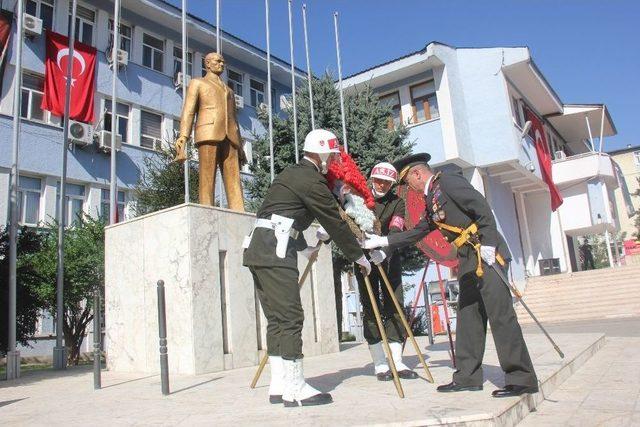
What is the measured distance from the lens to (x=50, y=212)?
19.1 meters

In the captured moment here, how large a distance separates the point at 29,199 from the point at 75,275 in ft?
17.4

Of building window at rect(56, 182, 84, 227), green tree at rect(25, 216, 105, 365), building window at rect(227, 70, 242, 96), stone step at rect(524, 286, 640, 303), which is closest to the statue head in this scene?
green tree at rect(25, 216, 105, 365)

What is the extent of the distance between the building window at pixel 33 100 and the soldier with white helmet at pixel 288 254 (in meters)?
18.0

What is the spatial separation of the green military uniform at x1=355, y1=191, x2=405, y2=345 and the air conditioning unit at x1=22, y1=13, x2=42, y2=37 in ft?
59.6

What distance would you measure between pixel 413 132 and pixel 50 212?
48.5 ft

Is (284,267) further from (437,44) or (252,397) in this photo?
(437,44)

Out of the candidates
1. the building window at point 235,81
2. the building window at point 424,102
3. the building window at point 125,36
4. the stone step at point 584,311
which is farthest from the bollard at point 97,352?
A: the building window at point 235,81

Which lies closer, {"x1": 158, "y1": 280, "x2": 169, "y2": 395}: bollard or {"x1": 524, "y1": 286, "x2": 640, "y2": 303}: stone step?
{"x1": 158, "y1": 280, "x2": 169, "y2": 395}: bollard

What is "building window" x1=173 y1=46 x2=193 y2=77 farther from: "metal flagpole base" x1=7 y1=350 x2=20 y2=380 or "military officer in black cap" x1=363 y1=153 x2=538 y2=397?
"military officer in black cap" x1=363 y1=153 x2=538 y2=397

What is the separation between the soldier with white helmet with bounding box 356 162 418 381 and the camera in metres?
5.09

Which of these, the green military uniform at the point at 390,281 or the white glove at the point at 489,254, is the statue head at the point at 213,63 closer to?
the green military uniform at the point at 390,281

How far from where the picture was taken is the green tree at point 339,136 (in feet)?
51.6

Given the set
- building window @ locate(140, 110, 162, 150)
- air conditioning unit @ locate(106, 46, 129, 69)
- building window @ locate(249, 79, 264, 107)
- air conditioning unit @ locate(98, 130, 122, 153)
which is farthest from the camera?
building window @ locate(249, 79, 264, 107)

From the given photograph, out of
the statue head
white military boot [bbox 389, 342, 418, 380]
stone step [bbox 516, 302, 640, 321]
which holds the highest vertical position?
the statue head
